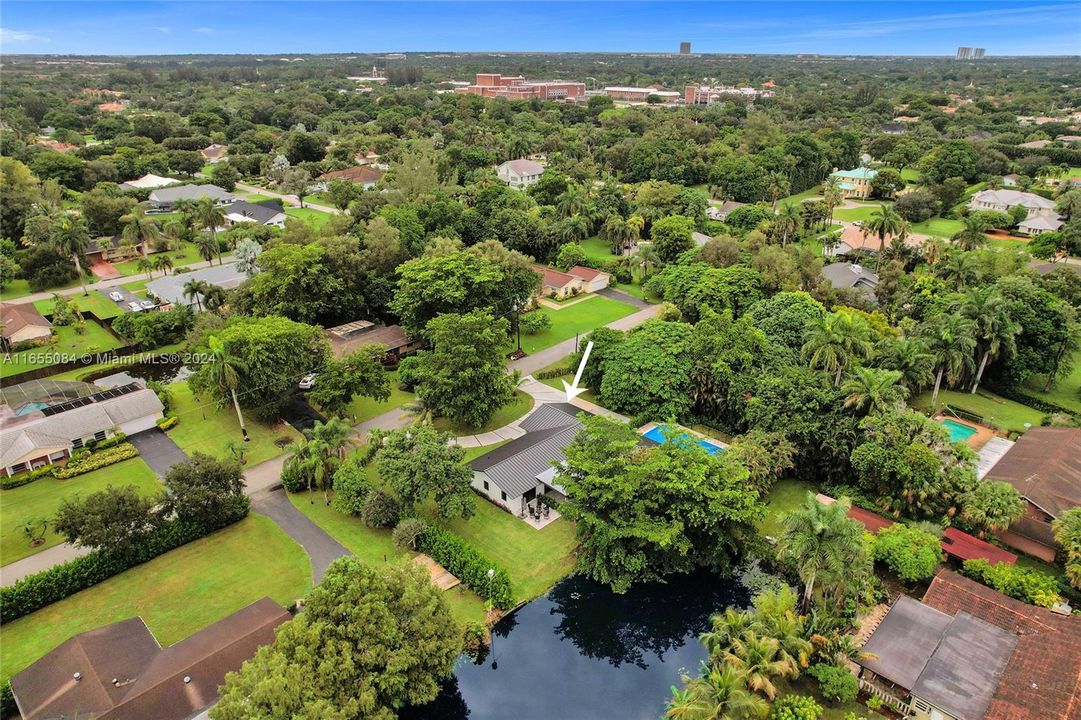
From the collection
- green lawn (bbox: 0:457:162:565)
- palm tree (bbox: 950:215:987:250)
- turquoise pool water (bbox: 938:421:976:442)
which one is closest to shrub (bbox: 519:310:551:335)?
green lawn (bbox: 0:457:162:565)

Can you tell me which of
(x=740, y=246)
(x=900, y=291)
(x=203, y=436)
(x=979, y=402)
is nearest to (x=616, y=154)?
(x=740, y=246)

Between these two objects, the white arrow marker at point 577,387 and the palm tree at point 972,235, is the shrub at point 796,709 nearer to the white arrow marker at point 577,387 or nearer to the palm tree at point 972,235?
the white arrow marker at point 577,387

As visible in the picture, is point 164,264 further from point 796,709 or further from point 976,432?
point 976,432

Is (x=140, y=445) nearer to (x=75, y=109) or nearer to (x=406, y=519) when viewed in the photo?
(x=406, y=519)

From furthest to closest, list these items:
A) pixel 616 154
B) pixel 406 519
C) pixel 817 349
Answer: pixel 616 154, pixel 817 349, pixel 406 519

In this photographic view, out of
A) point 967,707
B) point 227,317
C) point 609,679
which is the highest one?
point 227,317

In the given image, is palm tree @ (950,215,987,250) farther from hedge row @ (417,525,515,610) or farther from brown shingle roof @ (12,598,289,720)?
brown shingle roof @ (12,598,289,720)
